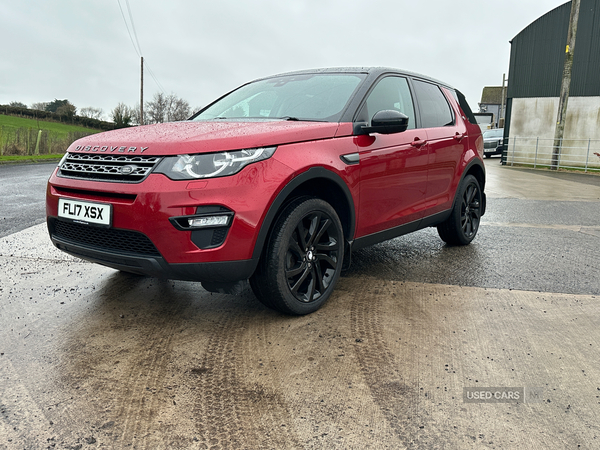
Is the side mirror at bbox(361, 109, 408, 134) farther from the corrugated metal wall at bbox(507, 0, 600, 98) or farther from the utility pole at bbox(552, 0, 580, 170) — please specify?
the corrugated metal wall at bbox(507, 0, 600, 98)

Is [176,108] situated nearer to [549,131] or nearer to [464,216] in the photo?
[549,131]

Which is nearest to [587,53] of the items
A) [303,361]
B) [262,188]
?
[262,188]

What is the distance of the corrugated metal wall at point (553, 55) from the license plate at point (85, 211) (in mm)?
23589

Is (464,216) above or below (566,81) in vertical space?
below

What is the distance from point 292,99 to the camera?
4016mm

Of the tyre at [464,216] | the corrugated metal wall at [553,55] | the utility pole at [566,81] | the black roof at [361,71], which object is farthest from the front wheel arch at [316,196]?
the corrugated metal wall at [553,55]

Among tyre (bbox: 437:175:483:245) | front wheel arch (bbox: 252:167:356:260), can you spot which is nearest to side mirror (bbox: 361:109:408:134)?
front wheel arch (bbox: 252:167:356:260)

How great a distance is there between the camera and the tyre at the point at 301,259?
3090mm

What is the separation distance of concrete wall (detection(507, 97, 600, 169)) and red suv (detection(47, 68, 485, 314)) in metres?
19.3

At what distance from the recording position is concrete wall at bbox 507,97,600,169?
21.6 metres

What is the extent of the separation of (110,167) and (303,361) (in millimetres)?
1559

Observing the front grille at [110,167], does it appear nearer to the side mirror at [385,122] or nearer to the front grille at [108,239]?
the front grille at [108,239]

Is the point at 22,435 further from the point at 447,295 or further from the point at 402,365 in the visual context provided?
the point at 447,295

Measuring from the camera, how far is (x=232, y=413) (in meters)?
2.24
